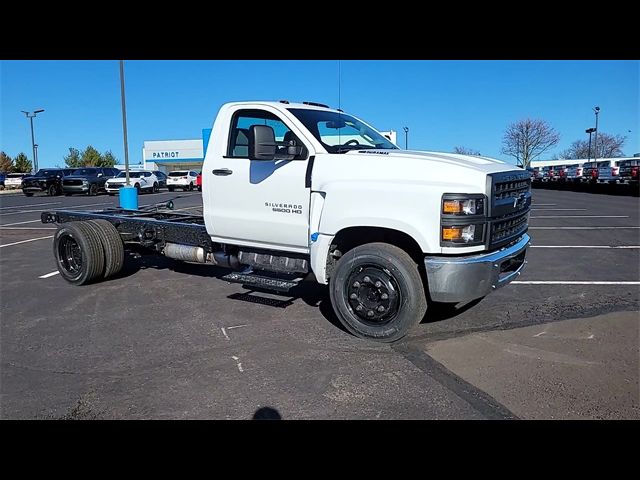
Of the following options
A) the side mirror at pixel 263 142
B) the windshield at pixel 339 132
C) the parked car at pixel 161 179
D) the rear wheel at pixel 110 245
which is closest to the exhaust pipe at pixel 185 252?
the rear wheel at pixel 110 245

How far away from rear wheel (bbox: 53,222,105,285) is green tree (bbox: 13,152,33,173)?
3076 inches

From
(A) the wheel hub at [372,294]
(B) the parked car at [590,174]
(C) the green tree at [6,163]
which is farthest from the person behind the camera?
(C) the green tree at [6,163]

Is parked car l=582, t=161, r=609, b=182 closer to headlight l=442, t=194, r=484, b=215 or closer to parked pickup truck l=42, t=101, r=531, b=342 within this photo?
parked pickup truck l=42, t=101, r=531, b=342

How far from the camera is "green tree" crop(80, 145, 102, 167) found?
7993 cm

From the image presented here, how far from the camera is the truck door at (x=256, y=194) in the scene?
5.05 m

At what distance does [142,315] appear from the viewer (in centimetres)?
551

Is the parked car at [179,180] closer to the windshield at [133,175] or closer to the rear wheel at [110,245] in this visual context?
the windshield at [133,175]

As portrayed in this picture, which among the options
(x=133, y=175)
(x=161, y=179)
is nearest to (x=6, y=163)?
(x=161, y=179)

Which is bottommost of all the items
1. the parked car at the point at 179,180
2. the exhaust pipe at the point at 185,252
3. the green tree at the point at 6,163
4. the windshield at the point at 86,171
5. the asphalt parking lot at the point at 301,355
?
the asphalt parking lot at the point at 301,355

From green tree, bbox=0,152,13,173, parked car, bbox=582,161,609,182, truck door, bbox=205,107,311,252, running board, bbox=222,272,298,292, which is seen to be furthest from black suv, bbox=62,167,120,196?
green tree, bbox=0,152,13,173

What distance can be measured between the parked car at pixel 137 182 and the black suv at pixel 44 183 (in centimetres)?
310

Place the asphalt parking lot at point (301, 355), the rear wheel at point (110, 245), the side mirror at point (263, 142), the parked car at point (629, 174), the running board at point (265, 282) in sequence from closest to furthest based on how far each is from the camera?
the asphalt parking lot at point (301, 355)
the side mirror at point (263, 142)
the running board at point (265, 282)
the rear wheel at point (110, 245)
the parked car at point (629, 174)

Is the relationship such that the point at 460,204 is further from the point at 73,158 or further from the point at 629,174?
the point at 73,158
